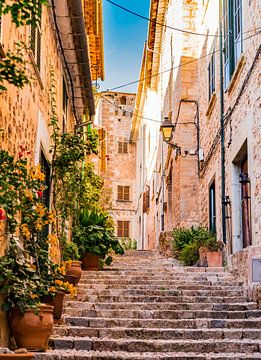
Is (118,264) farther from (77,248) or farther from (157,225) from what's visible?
(157,225)

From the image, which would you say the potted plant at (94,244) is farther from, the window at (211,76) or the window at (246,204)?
the window at (211,76)

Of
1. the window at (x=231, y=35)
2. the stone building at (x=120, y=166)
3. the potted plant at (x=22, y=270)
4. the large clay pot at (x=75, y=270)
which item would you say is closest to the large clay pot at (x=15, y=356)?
the potted plant at (x=22, y=270)

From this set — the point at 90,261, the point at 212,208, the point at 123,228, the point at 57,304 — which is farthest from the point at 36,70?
the point at 123,228

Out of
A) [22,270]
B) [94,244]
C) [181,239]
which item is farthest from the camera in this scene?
[181,239]

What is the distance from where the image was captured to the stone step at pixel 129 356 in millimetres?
6484

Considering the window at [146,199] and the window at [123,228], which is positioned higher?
the window at [146,199]

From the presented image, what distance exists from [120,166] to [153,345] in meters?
29.7

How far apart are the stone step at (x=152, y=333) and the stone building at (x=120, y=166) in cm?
2705

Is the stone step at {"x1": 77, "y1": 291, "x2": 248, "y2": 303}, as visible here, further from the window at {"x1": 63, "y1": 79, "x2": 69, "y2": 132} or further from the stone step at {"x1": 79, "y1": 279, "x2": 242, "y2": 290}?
the window at {"x1": 63, "y1": 79, "x2": 69, "y2": 132}

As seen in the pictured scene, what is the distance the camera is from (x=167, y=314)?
27.8 ft

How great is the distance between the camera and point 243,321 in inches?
321

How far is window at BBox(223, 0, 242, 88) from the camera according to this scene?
11.3 m

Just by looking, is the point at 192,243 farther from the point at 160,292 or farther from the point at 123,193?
the point at 123,193

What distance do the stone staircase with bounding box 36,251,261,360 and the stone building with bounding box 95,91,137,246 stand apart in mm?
24615
